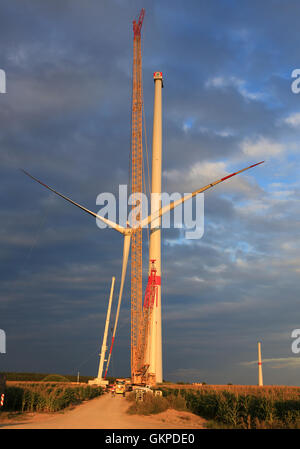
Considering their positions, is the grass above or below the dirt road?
above

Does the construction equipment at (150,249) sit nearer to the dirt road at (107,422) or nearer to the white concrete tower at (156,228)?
the white concrete tower at (156,228)

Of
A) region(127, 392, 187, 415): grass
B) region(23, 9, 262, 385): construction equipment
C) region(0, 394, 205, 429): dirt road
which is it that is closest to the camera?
region(0, 394, 205, 429): dirt road

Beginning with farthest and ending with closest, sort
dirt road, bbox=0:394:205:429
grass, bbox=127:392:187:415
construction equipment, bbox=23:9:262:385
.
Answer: construction equipment, bbox=23:9:262:385
grass, bbox=127:392:187:415
dirt road, bbox=0:394:205:429

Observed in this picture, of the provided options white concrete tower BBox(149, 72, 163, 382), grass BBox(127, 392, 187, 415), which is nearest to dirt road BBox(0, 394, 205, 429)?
grass BBox(127, 392, 187, 415)

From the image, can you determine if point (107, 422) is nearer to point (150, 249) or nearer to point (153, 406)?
point (153, 406)

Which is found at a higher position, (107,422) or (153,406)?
(153,406)

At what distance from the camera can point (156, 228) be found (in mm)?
80500

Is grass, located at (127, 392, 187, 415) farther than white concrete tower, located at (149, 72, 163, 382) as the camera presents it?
No

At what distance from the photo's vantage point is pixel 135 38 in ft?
314

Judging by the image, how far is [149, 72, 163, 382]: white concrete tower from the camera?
2874 inches

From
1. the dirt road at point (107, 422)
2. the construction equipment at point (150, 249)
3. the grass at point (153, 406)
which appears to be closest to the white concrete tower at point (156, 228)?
the construction equipment at point (150, 249)

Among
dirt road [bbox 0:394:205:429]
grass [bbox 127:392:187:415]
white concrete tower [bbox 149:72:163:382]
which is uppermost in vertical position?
white concrete tower [bbox 149:72:163:382]

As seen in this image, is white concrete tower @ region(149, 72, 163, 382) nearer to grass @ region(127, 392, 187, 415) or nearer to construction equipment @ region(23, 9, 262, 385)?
construction equipment @ region(23, 9, 262, 385)

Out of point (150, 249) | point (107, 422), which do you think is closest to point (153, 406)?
point (107, 422)
